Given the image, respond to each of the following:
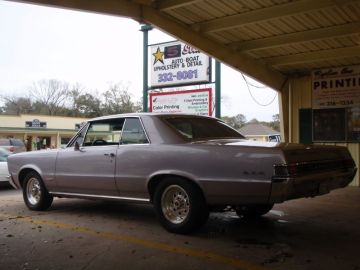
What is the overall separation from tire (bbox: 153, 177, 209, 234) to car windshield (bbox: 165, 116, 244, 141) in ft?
2.34

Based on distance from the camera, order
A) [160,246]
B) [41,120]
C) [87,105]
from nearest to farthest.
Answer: [160,246] → [41,120] → [87,105]

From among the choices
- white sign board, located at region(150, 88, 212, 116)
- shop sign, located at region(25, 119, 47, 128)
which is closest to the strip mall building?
shop sign, located at region(25, 119, 47, 128)

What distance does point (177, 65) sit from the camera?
16.1 meters

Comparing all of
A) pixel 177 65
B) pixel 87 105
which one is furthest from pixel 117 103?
pixel 177 65

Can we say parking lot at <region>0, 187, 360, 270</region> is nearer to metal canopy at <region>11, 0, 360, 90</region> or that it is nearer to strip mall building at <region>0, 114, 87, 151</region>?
metal canopy at <region>11, 0, 360, 90</region>

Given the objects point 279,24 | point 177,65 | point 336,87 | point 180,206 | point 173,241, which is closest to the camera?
point 173,241

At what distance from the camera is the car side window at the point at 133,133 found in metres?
6.86

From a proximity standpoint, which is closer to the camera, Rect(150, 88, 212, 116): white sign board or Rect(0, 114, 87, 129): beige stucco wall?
Rect(150, 88, 212, 116): white sign board

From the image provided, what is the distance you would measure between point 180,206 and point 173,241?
561 millimetres

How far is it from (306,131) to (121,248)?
9.86 meters

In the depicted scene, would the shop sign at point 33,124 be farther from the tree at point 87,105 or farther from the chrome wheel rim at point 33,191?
the chrome wheel rim at point 33,191

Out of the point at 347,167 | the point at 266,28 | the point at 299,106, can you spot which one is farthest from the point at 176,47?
the point at 347,167

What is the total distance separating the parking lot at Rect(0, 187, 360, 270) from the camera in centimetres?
500

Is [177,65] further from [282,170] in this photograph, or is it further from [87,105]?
[87,105]
